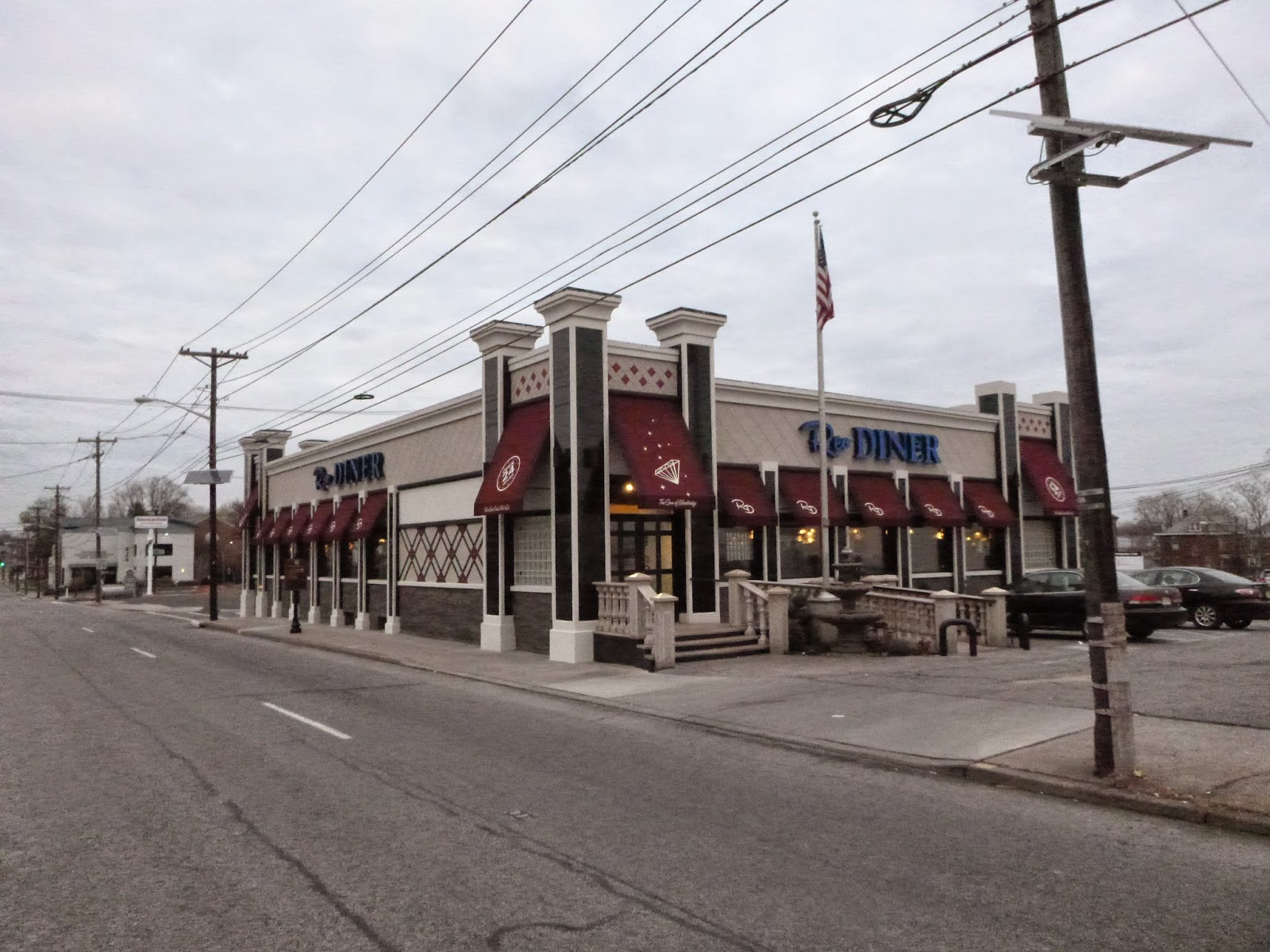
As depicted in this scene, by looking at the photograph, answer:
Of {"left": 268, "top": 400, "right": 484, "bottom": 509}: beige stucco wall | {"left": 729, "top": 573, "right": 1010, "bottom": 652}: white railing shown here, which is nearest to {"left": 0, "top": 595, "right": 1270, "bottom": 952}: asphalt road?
{"left": 729, "top": 573, "right": 1010, "bottom": 652}: white railing

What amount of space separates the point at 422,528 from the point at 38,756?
1560cm

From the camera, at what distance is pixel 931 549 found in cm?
2595

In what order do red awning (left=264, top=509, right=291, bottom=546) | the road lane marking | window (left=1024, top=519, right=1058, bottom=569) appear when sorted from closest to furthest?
the road lane marking → window (left=1024, top=519, right=1058, bottom=569) → red awning (left=264, top=509, right=291, bottom=546)

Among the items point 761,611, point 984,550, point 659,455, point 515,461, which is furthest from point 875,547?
point 515,461

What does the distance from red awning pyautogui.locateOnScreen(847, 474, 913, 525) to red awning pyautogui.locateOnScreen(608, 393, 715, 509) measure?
5.74m

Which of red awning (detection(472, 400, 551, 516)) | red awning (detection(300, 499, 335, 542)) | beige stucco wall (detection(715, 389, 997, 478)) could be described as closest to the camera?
red awning (detection(472, 400, 551, 516))

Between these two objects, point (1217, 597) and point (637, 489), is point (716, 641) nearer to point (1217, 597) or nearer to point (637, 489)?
point (637, 489)

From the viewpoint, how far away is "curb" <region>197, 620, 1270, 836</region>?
6684mm

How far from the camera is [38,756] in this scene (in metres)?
9.42

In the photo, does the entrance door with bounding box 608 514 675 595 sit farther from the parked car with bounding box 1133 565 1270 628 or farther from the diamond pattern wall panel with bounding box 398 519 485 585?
the parked car with bounding box 1133 565 1270 628

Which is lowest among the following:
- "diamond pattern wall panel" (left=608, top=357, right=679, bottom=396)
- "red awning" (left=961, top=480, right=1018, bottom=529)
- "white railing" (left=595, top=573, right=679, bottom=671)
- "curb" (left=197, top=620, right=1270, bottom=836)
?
"curb" (left=197, top=620, right=1270, bottom=836)

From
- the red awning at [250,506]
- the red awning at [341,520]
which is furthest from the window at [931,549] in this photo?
the red awning at [250,506]

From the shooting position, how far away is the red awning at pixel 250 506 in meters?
37.9

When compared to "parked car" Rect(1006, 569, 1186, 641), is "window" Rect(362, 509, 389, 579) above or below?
above
